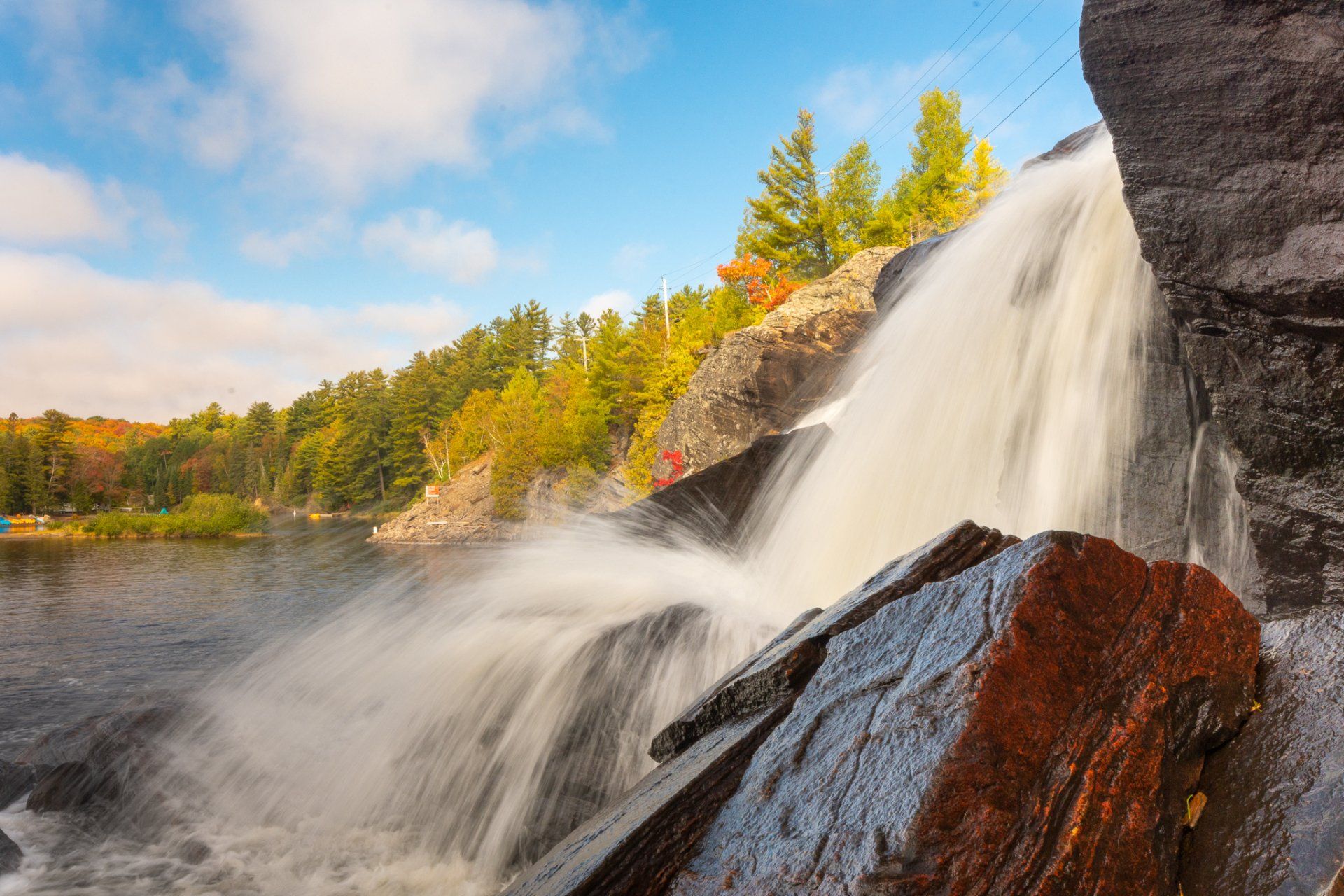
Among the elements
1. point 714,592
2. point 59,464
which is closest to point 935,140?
point 714,592

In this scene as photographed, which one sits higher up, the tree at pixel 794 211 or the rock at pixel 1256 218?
the tree at pixel 794 211

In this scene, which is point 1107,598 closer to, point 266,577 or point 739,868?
point 739,868

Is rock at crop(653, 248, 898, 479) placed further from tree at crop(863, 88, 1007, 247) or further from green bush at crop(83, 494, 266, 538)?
green bush at crop(83, 494, 266, 538)

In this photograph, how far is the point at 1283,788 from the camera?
98.9 inches

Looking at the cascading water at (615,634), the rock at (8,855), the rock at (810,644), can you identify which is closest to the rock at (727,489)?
the cascading water at (615,634)

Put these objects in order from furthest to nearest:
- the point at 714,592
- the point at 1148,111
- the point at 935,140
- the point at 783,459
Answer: the point at 935,140 < the point at 783,459 < the point at 714,592 < the point at 1148,111

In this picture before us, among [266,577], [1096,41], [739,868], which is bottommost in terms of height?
[266,577]

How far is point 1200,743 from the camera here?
108 inches

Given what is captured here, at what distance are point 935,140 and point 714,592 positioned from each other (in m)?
42.5

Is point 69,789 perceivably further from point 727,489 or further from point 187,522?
point 187,522

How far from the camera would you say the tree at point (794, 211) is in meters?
40.9

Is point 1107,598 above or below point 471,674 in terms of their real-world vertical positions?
above

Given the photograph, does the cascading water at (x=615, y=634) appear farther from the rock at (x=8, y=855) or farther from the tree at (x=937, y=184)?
the tree at (x=937, y=184)

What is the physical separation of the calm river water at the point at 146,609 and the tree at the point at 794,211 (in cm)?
2580
